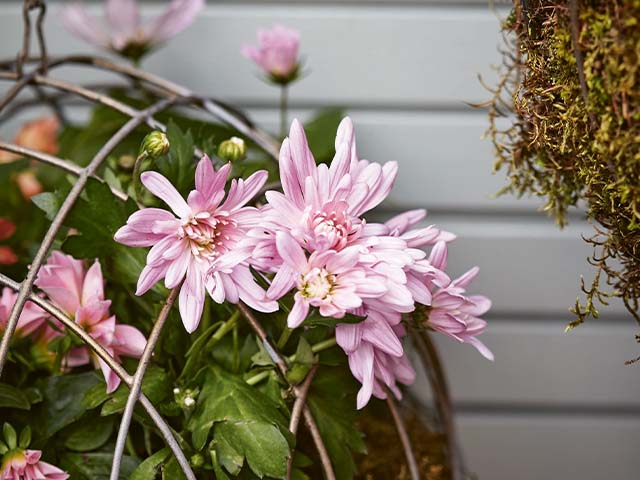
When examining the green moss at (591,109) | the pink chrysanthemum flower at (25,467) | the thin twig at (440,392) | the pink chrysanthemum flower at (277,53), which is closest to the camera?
the green moss at (591,109)

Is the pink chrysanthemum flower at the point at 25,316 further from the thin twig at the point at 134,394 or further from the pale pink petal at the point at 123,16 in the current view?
the pale pink petal at the point at 123,16

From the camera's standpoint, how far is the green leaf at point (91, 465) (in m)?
0.56

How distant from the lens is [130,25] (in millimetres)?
904

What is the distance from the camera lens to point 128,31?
904 millimetres

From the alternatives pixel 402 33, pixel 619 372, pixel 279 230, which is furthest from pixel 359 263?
pixel 619 372

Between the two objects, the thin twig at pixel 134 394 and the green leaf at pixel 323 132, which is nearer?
the thin twig at pixel 134 394

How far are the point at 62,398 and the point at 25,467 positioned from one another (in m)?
0.08

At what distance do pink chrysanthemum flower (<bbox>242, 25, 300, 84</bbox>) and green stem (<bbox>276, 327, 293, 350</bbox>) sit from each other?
396 millimetres

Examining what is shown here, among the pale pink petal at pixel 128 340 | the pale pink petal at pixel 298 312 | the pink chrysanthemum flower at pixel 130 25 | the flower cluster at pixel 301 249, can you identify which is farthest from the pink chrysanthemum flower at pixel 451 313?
the pink chrysanthemum flower at pixel 130 25

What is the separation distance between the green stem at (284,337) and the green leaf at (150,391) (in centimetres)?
9

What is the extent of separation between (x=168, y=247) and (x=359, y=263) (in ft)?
0.43

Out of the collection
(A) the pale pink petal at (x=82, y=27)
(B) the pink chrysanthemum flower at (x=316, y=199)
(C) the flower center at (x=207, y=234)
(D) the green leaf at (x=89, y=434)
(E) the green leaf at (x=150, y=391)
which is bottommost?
(D) the green leaf at (x=89, y=434)

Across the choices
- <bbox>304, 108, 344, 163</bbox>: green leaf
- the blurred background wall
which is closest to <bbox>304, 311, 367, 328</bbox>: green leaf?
<bbox>304, 108, 344, 163</bbox>: green leaf

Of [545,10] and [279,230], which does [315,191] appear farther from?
[545,10]
